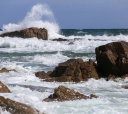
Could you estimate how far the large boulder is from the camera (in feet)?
31.3

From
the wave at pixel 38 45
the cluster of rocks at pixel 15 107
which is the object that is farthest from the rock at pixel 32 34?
the cluster of rocks at pixel 15 107

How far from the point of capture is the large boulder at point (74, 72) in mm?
9539

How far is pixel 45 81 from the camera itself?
9492 millimetres

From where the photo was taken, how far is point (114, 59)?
984 cm

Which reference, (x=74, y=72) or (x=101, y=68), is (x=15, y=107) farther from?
(x=101, y=68)

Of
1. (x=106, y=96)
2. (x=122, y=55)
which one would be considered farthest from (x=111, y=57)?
(x=106, y=96)

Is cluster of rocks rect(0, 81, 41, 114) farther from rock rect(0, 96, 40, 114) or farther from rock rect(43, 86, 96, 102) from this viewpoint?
rock rect(43, 86, 96, 102)

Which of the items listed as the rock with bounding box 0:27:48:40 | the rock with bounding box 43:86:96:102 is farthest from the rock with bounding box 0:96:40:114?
the rock with bounding box 0:27:48:40

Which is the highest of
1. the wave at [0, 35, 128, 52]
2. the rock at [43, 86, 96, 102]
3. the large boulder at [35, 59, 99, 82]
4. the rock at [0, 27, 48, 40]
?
the rock at [0, 27, 48, 40]

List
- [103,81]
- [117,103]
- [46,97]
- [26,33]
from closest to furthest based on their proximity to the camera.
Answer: [117,103] < [46,97] < [103,81] < [26,33]

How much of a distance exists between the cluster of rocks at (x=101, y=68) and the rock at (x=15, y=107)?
4.36m

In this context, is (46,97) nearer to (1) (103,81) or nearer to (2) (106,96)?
(2) (106,96)

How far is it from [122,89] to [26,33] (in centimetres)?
2460

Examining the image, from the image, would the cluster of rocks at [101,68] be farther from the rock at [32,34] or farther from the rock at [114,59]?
the rock at [32,34]
